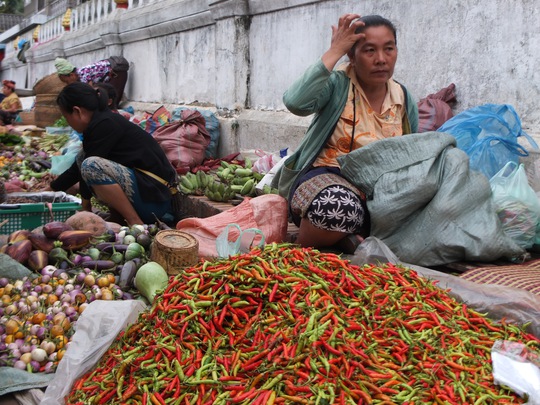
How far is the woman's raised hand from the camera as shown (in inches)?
133

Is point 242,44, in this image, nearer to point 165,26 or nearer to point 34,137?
point 165,26

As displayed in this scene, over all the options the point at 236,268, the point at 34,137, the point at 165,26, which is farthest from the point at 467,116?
the point at 34,137

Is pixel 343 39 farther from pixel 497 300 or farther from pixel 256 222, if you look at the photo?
pixel 497 300

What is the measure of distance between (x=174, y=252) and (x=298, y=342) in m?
1.57

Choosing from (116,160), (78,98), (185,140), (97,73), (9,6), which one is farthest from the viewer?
(9,6)

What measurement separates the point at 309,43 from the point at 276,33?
2.07ft

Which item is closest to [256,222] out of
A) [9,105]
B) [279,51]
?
[279,51]

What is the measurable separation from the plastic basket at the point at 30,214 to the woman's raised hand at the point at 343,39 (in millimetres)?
2141

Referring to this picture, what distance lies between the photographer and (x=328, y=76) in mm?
3410

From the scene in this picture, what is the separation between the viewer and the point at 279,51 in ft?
21.2

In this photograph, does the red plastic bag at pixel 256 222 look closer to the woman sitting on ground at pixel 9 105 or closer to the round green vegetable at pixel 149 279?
the round green vegetable at pixel 149 279

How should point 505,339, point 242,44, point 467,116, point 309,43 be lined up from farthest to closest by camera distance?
point 242,44, point 309,43, point 467,116, point 505,339

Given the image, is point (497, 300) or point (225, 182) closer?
point (497, 300)

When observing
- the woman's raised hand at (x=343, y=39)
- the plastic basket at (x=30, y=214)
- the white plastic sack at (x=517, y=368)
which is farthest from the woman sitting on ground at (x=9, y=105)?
the white plastic sack at (x=517, y=368)
